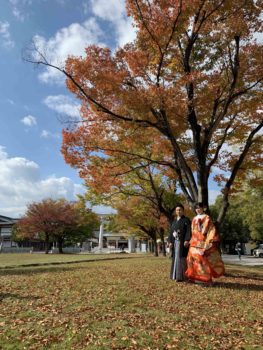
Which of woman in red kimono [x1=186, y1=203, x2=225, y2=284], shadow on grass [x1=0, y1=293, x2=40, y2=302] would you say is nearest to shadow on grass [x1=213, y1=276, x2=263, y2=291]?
woman in red kimono [x1=186, y1=203, x2=225, y2=284]

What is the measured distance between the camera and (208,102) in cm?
1196

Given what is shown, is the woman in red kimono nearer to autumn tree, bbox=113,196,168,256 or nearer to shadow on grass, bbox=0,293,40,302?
shadow on grass, bbox=0,293,40,302

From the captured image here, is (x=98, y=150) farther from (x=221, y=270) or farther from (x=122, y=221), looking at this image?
(x=122, y=221)

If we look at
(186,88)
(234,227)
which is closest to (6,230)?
(234,227)

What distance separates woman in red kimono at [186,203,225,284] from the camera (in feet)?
26.7

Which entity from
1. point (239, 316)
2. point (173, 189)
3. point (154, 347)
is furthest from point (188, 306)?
point (173, 189)

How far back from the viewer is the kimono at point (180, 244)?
8.73 metres

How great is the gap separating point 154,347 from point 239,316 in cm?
212

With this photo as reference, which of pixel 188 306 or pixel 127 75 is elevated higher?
pixel 127 75

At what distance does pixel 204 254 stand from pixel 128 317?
3.41m

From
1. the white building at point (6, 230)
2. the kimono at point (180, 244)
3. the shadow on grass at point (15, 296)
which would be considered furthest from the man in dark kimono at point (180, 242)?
the white building at point (6, 230)

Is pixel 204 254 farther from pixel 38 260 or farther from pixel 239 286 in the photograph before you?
pixel 38 260

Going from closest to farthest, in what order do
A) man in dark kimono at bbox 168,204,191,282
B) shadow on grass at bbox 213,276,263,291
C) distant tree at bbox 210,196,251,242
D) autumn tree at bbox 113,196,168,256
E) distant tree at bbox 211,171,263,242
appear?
shadow on grass at bbox 213,276,263,291, man in dark kimono at bbox 168,204,191,282, distant tree at bbox 211,171,263,242, autumn tree at bbox 113,196,168,256, distant tree at bbox 210,196,251,242

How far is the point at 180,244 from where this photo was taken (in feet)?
28.7
